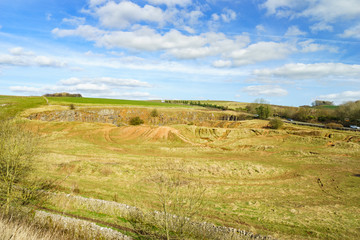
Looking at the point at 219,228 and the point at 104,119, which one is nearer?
the point at 219,228

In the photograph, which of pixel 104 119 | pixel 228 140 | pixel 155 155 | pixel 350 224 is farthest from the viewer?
pixel 104 119

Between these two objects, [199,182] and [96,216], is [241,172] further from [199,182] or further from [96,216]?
[96,216]

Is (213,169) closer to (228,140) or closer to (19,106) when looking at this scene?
(228,140)

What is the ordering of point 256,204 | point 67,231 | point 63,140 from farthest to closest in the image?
point 63,140 < point 256,204 < point 67,231

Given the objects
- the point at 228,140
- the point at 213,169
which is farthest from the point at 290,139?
the point at 213,169

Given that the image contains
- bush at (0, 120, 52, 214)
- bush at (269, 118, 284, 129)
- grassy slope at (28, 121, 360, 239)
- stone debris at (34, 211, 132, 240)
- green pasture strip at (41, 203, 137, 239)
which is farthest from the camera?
bush at (269, 118, 284, 129)

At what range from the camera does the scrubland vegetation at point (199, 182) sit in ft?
45.0

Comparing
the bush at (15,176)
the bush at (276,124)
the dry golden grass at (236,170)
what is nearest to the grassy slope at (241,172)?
the dry golden grass at (236,170)

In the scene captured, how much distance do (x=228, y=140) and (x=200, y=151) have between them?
1070 cm

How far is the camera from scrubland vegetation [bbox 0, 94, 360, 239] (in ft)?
45.0

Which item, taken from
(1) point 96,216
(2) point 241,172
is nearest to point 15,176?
(1) point 96,216

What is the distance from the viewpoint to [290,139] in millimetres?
46000

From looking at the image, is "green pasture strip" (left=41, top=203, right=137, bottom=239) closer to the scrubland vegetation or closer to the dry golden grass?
the scrubland vegetation

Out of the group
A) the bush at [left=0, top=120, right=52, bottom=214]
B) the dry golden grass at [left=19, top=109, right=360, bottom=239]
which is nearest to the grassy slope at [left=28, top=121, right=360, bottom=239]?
the dry golden grass at [left=19, top=109, right=360, bottom=239]
